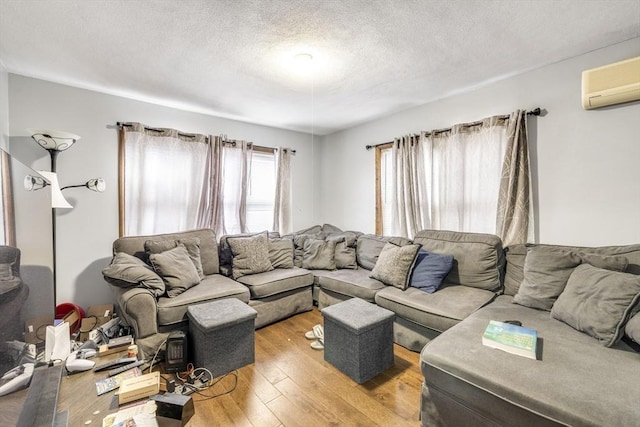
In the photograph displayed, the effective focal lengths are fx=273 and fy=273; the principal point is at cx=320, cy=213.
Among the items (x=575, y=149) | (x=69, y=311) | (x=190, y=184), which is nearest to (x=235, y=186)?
(x=190, y=184)

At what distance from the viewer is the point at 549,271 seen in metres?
2.06

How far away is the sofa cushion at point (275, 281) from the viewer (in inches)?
113

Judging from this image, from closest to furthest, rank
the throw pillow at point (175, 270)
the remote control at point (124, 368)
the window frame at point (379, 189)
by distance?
the remote control at point (124, 368) → the throw pillow at point (175, 270) → the window frame at point (379, 189)

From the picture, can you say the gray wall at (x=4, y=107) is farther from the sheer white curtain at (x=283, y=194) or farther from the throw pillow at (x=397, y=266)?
the throw pillow at (x=397, y=266)

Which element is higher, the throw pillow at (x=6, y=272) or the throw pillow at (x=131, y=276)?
the throw pillow at (x=6, y=272)

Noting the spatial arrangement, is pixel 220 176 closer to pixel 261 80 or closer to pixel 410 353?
pixel 261 80

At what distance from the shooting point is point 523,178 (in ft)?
8.43

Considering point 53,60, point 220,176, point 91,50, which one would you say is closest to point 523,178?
point 220,176

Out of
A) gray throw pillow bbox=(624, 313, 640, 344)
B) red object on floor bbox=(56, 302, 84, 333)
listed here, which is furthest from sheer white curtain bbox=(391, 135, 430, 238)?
red object on floor bbox=(56, 302, 84, 333)

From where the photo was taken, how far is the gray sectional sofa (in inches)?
49.1

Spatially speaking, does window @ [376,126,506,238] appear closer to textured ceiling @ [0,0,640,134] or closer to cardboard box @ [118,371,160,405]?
textured ceiling @ [0,0,640,134]

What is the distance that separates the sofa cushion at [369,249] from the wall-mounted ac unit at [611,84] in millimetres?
2039

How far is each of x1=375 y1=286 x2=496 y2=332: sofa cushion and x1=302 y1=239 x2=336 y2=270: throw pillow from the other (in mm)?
1021

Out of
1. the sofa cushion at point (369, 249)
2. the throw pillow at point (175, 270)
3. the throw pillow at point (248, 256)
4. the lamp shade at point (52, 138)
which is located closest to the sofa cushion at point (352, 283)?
the sofa cushion at point (369, 249)
